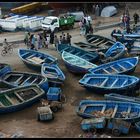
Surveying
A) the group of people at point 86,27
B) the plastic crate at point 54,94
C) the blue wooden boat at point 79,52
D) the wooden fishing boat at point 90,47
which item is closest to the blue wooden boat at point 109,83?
the plastic crate at point 54,94

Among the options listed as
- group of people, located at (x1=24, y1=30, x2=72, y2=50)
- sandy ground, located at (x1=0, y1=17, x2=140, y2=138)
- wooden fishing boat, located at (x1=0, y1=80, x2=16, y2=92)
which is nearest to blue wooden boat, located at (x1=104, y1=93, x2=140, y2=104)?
sandy ground, located at (x1=0, y1=17, x2=140, y2=138)

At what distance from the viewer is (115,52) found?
1312 inches

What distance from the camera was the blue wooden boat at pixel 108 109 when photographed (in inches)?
919

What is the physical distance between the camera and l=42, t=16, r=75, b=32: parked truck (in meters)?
42.6

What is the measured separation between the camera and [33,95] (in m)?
26.6

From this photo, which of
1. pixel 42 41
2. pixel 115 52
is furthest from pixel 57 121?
pixel 42 41

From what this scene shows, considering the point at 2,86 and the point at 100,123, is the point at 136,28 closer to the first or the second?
the point at 2,86

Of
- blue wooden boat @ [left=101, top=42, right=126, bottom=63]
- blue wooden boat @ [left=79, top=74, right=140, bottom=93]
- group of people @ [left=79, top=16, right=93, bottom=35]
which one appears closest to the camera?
blue wooden boat @ [left=79, top=74, right=140, bottom=93]

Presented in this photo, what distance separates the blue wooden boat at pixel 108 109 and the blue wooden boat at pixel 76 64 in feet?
18.8

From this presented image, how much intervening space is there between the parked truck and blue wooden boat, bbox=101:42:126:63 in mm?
9609

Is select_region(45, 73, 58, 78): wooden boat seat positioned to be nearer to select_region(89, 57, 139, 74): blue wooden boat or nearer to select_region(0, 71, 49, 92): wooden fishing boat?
select_region(0, 71, 49, 92): wooden fishing boat

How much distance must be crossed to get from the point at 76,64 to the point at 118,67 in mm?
2895

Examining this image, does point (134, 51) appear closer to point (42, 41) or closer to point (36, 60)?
point (36, 60)

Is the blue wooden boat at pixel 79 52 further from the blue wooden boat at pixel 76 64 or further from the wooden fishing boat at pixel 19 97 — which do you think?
the wooden fishing boat at pixel 19 97
